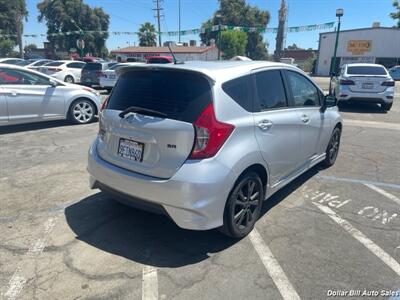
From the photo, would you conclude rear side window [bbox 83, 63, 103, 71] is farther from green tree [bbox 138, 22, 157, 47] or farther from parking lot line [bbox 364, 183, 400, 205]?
green tree [bbox 138, 22, 157, 47]

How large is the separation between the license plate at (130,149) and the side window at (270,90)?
52.5 inches

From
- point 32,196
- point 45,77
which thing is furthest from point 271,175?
point 45,77

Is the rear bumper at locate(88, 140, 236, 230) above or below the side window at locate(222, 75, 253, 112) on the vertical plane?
below

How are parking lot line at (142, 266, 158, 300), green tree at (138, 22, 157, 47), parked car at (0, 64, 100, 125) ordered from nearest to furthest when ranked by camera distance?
1. parking lot line at (142, 266, 158, 300)
2. parked car at (0, 64, 100, 125)
3. green tree at (138, 22, 157, 47)

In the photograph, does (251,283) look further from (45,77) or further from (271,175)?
(45,77)

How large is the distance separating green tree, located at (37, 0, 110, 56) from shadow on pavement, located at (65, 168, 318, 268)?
200 ft

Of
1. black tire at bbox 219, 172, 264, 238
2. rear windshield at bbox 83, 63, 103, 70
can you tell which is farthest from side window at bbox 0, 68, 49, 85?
rear windshield at bbox 83, 63, 103, 70

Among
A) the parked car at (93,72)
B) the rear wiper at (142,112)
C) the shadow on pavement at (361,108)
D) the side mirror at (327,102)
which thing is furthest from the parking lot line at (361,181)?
the parked car at (93,72)

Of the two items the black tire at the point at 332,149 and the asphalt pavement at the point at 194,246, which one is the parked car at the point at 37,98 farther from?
the black tire at the point at 332,149

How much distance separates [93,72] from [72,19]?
161 feet

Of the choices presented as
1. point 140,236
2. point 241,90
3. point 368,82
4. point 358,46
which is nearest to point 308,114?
point 241,90

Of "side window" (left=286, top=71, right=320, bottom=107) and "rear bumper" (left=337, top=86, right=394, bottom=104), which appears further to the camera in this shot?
"rear bumper" (left=337, top=86, right=394, bottom=104)

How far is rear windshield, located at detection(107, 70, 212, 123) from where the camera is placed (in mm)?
2895

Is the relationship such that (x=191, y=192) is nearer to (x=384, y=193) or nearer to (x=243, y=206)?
(x=243, y=206)
